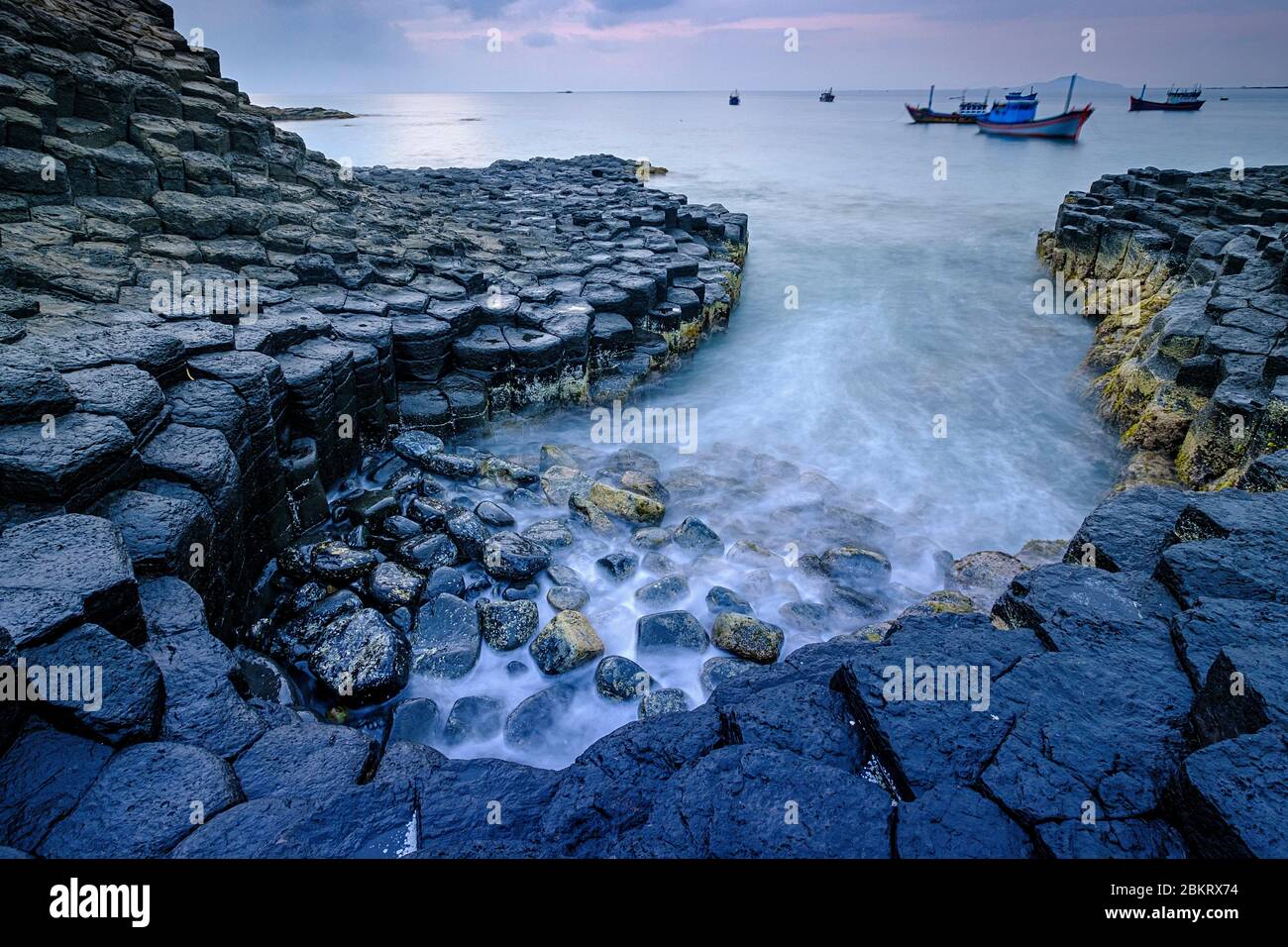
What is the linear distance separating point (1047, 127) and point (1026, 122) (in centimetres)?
217

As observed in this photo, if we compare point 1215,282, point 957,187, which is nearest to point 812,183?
point 957,187

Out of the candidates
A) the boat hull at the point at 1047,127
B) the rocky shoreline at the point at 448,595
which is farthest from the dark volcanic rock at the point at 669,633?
the boat hull at the point at 1047,127

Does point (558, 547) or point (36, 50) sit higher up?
point (36, 50)

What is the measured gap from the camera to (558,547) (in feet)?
16.0

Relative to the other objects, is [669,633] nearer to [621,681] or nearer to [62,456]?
[621,681]

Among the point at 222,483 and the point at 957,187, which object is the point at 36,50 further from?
the point at 957,187

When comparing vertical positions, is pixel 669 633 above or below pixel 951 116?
below

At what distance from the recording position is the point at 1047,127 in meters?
44.6

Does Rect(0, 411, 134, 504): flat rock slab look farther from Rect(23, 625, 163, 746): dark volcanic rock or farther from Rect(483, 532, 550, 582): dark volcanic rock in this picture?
Rect(483, 532, 550, 582): dark volcanic rock

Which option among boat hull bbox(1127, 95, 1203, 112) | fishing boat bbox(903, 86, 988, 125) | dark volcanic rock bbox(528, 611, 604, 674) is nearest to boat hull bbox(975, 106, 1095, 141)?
fishing boat bbox(903, 86, 988, 125)

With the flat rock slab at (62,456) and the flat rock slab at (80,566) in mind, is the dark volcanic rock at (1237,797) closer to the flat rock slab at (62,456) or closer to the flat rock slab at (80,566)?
the flat rock slab at (80,566)

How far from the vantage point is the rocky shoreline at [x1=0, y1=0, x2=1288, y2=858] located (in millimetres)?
1981

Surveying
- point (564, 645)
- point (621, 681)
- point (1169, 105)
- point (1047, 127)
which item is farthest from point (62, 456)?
point (1169, 105)
